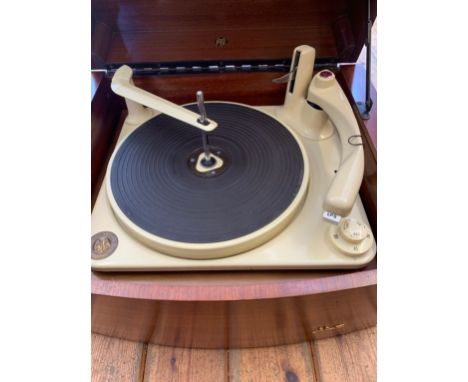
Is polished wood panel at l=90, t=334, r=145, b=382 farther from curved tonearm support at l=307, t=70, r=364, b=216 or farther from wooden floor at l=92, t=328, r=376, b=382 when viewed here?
curved tonearm support at l=307, t=70, r=364, b=216

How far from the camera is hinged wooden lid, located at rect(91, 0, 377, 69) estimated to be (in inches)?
36.5

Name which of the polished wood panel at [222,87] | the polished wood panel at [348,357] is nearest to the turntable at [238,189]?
the polished wood panel at [222,87]

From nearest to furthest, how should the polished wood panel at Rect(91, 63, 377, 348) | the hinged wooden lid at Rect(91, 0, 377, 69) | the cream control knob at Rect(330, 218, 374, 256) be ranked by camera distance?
the polished wood panel at Rect(91, 63, 377, 348) < the cream control knob at Rect(330, 218, 374, 256) < the hinged wooden lid at Rect(91, 0, 377, 69)

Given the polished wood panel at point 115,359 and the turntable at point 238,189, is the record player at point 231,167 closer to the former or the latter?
the turntable at point 238,189

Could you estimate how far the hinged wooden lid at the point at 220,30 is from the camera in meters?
0.93

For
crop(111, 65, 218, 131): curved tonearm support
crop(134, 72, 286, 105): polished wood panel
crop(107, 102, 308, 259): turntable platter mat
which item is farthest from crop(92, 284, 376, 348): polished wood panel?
crop(134, 72, 286, 105): polished wood panel

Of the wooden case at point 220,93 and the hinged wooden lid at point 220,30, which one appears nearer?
the wooden case at point 220,93

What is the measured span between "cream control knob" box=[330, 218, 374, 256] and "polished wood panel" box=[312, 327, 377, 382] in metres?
0.23

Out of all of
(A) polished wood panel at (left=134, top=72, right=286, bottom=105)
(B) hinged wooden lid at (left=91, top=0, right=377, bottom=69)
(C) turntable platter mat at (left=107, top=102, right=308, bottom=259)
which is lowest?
(C) turntable platter mat at (left=107, top=102, right=308, bottom=259)

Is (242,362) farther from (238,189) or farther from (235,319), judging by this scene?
(238,189)

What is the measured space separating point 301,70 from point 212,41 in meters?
0.27

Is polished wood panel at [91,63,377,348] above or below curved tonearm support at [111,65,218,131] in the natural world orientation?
below

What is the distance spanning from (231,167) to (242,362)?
0.38 metres

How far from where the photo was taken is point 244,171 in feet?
2.57
